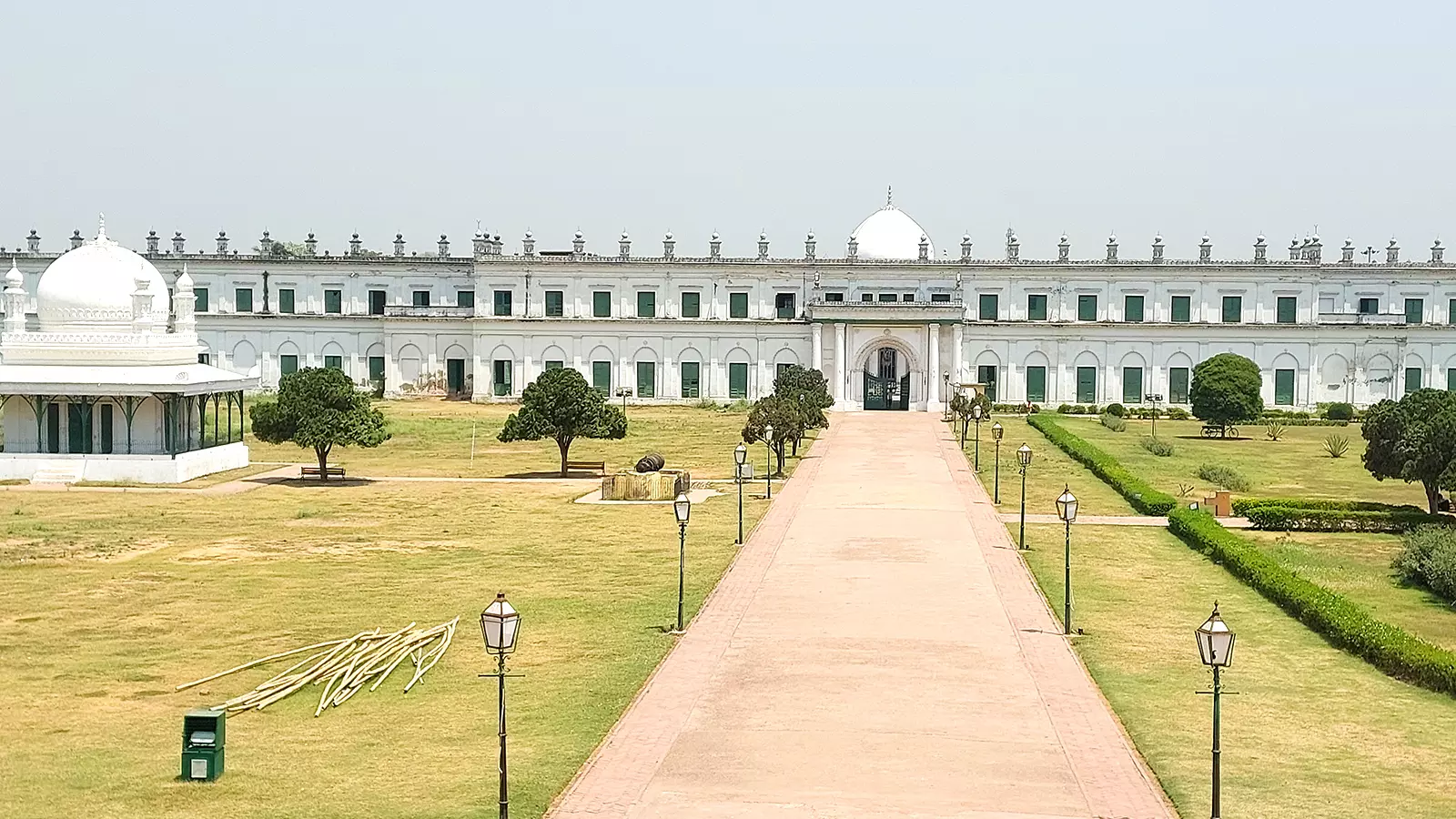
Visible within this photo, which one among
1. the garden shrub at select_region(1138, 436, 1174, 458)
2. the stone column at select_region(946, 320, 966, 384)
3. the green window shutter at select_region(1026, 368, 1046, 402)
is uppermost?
the stone column at select_region(946, 320, 966, 384)

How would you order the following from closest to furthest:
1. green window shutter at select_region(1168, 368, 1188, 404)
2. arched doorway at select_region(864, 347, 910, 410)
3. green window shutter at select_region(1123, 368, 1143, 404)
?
green window shutter at select_region(1168, 368, 1188, 404) < green window shutter at select_region(1123, 368, 1143, 404) < arched doorway at select_region(864, 347, 910, 410)

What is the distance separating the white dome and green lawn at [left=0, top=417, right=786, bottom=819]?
36988 mm

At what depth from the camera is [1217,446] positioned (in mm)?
51500

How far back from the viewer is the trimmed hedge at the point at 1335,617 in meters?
17.5

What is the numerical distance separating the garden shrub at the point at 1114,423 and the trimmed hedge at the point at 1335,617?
28.7 meters

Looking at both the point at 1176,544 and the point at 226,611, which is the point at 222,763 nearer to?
the point at 226,611

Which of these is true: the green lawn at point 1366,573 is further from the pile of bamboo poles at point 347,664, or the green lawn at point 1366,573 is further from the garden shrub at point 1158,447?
the garden shrub at point 1158,447

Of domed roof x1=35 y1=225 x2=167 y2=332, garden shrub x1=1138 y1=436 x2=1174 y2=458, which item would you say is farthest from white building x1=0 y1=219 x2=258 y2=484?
garden shrub x1=1138 y1=436 x2=1174 y2=458

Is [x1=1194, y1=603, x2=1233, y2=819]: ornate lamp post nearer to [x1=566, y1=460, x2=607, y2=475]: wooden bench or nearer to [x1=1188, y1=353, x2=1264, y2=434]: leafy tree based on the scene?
[x1=566, y1=460, x2=607, y2=475]: wooden bench

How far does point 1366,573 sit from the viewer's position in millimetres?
25875

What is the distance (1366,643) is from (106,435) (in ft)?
105

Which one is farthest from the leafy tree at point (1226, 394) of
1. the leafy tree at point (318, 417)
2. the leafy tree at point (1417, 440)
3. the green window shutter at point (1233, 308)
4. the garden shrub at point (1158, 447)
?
the leafy tree at point (318, 417)

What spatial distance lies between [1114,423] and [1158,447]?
9598 millimetres

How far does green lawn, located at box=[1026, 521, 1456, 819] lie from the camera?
44.3 feet
